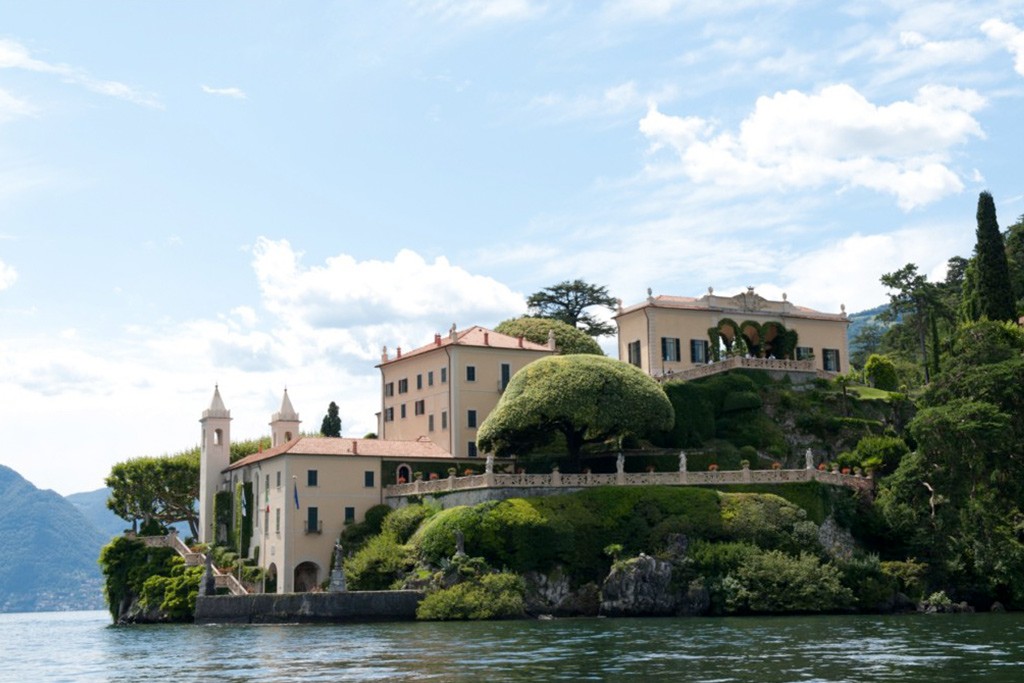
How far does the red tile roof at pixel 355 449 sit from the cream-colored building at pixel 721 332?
14796mm

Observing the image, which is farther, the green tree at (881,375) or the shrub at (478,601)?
the green tree at (881,375)

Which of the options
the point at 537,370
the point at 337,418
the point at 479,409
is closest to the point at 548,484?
the point at 537,370

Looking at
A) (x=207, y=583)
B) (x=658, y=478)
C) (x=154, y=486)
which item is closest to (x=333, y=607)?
(x=207, y=583)

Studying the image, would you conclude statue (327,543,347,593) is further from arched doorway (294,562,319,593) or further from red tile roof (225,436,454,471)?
red tile roof (225,436,454,471)

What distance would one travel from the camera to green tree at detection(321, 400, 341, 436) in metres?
96.6

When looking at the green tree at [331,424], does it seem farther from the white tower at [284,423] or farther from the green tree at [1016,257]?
the green tree at [1016,257]

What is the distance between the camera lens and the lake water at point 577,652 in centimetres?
3300

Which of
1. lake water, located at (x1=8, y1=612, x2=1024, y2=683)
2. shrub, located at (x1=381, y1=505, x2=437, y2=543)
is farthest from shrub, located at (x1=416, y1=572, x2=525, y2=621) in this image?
shrub, located at (x1=381, y1=505, x2=437, y2=543)

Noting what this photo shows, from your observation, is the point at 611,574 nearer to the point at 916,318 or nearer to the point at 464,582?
the point at 464,582

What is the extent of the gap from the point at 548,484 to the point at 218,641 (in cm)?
1990

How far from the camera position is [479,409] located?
3093 inches

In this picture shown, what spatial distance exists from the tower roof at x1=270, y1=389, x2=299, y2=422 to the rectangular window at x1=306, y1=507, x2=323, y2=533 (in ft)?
58.2

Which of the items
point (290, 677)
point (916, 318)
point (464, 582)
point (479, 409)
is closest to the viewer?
point (290, 677)

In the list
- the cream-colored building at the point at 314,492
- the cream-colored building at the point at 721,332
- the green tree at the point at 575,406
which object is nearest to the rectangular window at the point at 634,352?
the cream-colored building at the point at 721,332
